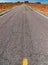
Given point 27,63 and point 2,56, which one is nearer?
point 27,63

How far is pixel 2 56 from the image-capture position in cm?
694

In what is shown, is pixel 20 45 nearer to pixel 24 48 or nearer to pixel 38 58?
pixel 24 48

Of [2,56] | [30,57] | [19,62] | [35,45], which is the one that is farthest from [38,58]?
[35,45]

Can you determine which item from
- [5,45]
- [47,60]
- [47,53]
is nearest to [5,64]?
[47,60]

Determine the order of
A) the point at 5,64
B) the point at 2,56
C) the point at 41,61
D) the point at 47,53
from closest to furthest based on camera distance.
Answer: the point at 5,64 → the point at 41,61 → the point at 2,56 → the point at 47,53

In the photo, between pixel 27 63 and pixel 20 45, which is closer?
pixel 27 63

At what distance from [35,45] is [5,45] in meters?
1.32

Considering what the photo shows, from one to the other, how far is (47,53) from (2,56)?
174 centimetres

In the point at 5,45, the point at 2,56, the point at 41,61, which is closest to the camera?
the point at 41,61

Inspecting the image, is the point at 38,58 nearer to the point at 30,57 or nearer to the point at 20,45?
the point at 30,57

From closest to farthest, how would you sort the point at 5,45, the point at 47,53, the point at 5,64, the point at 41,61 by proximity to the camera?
1. the point at 5,64
2. the point at 41,61
3. the point at 47,53
4. the point at 5,45

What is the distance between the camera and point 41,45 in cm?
873

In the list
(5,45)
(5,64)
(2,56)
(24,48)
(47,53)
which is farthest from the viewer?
(5,45)

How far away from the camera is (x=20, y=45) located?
342 inches
